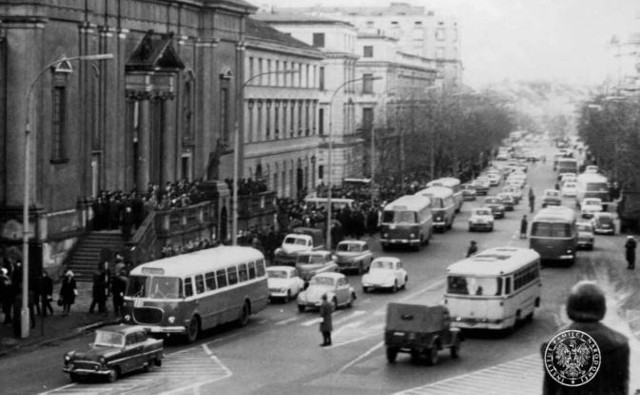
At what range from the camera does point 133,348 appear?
30.4 m

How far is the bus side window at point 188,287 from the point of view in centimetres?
3669

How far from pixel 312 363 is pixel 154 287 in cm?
581

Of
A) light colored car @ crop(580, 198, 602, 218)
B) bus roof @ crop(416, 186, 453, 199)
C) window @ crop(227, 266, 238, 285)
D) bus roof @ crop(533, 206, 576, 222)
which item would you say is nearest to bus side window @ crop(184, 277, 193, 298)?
window @ crop(227, 266, 238, 285)

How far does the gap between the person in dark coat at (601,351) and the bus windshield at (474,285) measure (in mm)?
30565

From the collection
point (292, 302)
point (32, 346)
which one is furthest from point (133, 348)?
point (292, 302)

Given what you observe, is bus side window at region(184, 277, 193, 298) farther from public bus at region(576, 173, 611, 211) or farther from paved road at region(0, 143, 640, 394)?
public bus at region(576, 173, 611, 211)

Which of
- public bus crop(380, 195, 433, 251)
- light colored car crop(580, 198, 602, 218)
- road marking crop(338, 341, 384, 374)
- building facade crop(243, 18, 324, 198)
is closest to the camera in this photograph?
road marking crop(338, 341, 384, 374)

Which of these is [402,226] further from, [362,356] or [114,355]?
[114,355]

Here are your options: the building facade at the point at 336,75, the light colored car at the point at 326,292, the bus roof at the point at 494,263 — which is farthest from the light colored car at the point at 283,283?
the building facade at the point at 336,75

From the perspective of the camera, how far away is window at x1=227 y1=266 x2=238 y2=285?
39938 millimetres

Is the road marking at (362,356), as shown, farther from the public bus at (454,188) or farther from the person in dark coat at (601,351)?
the public bus at (454,188)

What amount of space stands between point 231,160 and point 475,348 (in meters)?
43.4

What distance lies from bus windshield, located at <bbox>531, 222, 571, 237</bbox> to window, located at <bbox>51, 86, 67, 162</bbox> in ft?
71.4

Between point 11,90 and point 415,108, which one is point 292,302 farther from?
point 415,108
